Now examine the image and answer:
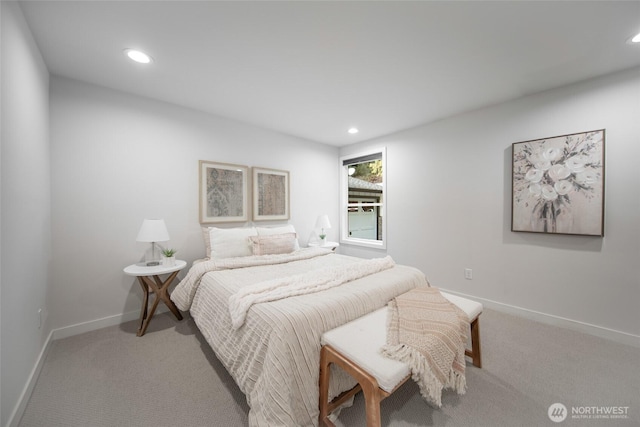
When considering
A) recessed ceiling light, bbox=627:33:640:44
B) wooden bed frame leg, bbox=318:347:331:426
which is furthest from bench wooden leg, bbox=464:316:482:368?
A: recessed ceiling light, bbox=627:33:640:44

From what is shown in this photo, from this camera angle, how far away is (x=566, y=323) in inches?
94.0

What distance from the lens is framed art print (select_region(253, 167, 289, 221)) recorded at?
3.45m

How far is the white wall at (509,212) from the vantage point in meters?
2.12

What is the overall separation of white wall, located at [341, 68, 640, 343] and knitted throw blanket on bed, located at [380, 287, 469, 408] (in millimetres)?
1629

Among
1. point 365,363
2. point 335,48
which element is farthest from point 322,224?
point 365,363

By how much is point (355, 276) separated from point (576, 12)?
7.61 feet

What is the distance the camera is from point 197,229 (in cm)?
296

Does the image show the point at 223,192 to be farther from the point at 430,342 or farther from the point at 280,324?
the point at 430,342

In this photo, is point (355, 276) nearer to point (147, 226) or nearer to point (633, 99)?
point (147, 226)

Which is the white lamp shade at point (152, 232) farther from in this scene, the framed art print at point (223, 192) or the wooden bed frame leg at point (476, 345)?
the wooden bed frame leg at point (476, 345)

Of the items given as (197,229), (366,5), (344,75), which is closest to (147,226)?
(197,229)

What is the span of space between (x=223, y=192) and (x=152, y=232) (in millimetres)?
1006

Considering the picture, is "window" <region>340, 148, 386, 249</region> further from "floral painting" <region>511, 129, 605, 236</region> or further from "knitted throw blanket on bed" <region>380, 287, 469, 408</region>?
"knitted throw blanket on bed" <region>380, 287, 469, 408</region>

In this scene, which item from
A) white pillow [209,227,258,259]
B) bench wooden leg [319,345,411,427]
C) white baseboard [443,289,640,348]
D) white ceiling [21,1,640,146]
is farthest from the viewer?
white pillow [209,227,258,259]
